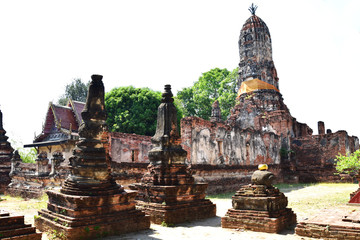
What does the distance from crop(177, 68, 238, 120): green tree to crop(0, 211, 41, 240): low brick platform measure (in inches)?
1146

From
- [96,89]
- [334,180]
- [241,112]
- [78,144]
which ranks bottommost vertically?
[334,180]

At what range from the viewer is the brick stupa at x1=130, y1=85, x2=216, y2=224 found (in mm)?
7004

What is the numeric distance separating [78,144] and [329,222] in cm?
496

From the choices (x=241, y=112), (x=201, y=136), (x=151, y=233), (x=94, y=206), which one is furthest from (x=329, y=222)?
(x=241, y=112)

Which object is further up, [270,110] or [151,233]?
[270,110]

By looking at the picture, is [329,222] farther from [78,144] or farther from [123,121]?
[123,121]

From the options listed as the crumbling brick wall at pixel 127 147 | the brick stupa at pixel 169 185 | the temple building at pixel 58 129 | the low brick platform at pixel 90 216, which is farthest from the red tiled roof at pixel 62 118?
the low brick platform at pixel 90 216

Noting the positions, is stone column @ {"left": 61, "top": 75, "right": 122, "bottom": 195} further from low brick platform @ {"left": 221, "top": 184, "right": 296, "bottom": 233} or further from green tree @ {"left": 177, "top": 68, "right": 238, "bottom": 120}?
green tree @ {"left": 177, "top": 68, "right": 238, "bottom": 120}

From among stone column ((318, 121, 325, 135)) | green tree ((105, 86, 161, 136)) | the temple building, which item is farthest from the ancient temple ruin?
the temple building

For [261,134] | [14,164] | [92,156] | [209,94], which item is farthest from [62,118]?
[92,156]

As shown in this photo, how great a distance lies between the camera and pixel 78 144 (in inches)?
241

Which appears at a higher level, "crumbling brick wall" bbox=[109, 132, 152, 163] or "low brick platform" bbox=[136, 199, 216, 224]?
"crumbling brick wall" bbox=[109, 132, 152, 163]

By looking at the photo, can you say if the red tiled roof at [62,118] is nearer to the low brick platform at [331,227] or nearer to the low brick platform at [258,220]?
the low brick platform at [258,220]

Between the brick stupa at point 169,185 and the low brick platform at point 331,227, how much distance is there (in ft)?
8.71
